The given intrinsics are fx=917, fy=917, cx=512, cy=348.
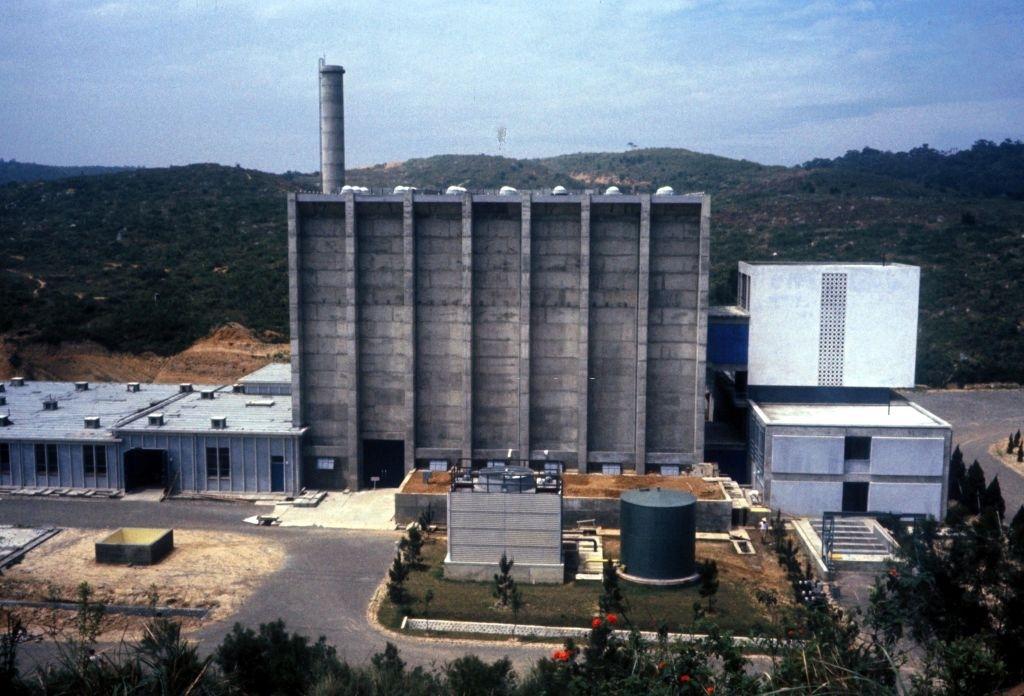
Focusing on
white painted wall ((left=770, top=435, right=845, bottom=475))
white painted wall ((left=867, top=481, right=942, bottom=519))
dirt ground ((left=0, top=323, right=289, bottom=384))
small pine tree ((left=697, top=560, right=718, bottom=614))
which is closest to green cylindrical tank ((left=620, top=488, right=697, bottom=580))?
small pine tree ((left=697, top=560, right=718, bottom=614))

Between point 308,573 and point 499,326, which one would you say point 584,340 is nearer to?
point 499,326

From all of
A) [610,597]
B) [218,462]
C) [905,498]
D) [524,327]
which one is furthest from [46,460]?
[905,498]

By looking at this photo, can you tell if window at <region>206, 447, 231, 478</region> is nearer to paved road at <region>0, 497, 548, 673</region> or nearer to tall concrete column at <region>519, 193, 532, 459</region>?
paved road at <region>0, 497, 548, 673</region>

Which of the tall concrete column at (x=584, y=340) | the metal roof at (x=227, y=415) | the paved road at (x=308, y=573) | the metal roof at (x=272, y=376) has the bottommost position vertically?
the paved road at (x=308, y=573)

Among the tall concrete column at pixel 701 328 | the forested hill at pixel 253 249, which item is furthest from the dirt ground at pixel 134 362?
the tall concrete column at pixel 701 328

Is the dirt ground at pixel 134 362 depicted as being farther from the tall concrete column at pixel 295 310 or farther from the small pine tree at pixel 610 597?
the small pine tree at pixel 610 597

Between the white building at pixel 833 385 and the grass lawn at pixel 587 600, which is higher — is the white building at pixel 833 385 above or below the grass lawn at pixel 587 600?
above
